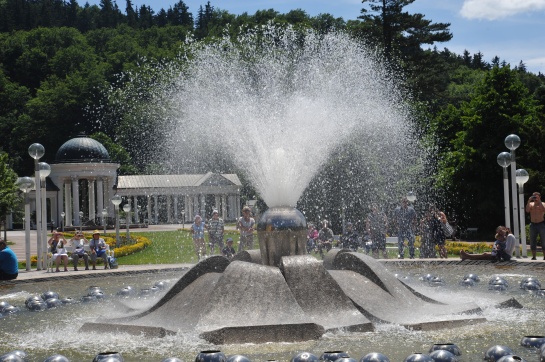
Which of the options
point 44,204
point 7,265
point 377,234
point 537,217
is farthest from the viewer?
point 377,234

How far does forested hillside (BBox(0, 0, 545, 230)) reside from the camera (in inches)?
1507

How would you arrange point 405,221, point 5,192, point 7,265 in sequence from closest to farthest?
point 7,265 < point 405,221 < point 5,192

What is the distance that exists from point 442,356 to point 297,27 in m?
53.9

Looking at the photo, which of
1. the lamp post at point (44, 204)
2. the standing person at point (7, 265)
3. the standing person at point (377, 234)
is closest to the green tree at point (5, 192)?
the lamp post at point (44, 204)

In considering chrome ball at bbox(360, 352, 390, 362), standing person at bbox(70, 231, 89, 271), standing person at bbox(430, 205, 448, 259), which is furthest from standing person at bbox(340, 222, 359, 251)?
chrome ball at bbox(360, 352, 390, 362)

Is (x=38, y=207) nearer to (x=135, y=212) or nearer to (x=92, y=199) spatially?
(x=92, y=199)

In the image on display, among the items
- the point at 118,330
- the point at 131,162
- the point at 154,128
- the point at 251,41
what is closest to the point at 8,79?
the point at 131,162

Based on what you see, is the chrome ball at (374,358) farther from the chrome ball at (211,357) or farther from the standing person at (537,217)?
the standing person at (537,217)

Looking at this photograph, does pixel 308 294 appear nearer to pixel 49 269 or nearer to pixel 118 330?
pixel 118 330

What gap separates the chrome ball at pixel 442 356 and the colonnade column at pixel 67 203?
71756 mm

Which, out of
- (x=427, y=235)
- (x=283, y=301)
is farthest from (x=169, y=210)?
(x=283, y=301)

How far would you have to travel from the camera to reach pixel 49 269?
19562 mm

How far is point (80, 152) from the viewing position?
7588 centimetres

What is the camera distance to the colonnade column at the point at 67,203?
76062mm
